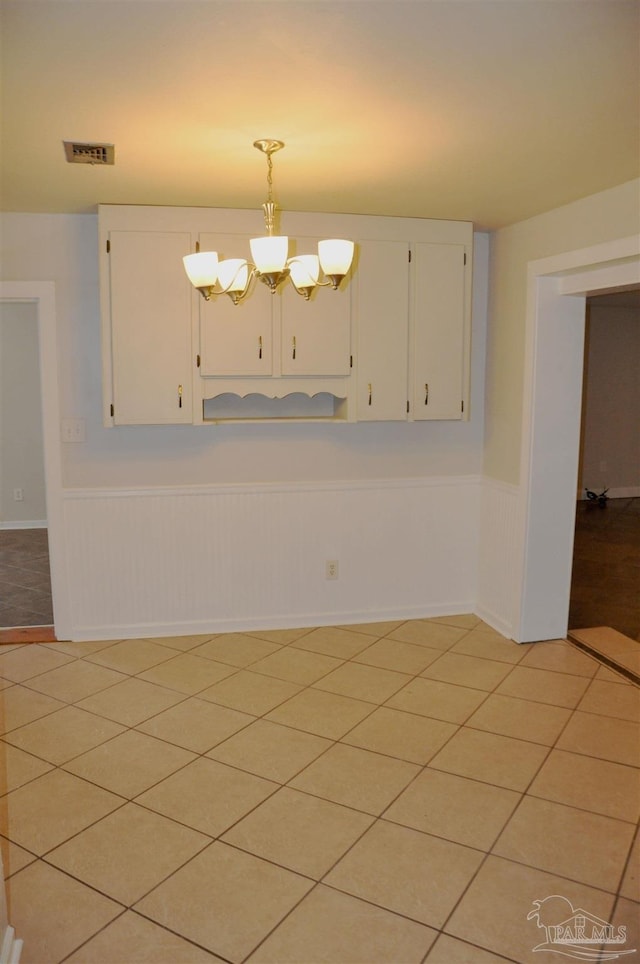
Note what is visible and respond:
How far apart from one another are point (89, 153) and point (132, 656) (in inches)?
100

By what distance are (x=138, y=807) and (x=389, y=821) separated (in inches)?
36.0

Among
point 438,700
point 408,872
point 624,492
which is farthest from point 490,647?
point 624,492

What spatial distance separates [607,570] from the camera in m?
5.71

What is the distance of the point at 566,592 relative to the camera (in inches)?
166

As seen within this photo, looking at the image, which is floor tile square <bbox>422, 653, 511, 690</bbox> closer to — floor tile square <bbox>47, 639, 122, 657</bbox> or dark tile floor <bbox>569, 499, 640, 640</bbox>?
dark tile floor <bbox>569, 499, 640, 640</bbox>

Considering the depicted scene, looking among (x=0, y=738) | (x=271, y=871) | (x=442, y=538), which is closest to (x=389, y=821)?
(x=271, y=871)

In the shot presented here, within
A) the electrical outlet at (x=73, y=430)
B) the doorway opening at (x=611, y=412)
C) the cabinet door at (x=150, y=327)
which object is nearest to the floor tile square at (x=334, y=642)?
the cabinet door at (x=150, y=327)

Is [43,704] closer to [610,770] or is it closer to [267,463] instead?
[267,463]

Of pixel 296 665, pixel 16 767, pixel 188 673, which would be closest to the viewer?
pixel 16 767

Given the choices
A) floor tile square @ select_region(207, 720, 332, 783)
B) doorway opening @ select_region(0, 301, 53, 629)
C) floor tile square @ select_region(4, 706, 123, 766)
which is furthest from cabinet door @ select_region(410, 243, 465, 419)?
doorway opening @ select_region(0, 301, 53, 629)

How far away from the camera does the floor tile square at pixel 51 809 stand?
246 centimetres

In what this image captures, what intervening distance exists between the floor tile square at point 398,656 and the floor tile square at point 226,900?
1.61m

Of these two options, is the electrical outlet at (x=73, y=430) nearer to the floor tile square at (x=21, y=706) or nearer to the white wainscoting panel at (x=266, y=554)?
the white wainscoting panel at (x=266, y=554)

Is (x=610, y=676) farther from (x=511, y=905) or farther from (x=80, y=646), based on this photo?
(x=80, y=646)
